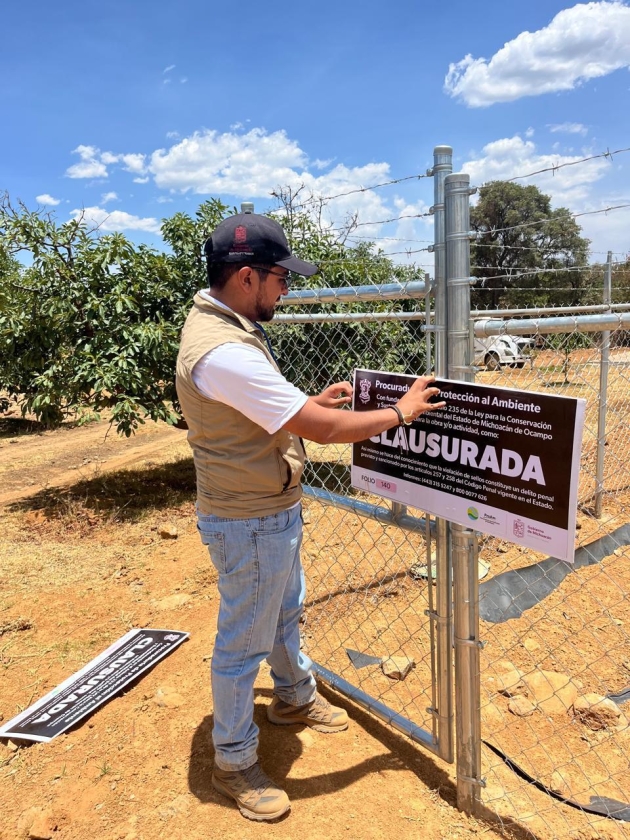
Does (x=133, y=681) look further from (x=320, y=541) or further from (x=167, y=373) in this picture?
(x=167, y=373)

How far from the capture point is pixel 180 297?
21.4 feet

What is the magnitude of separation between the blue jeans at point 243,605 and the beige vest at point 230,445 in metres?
0.07

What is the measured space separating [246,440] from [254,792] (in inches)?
51.0

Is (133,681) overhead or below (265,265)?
below

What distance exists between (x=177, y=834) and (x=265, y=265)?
6.64ft

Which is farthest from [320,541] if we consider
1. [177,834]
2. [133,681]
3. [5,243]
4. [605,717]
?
[5,243]

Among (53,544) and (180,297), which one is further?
(180,297)

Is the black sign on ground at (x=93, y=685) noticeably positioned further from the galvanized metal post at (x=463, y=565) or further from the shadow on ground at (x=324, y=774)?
the galvanized metal post at (x=463, y=565)

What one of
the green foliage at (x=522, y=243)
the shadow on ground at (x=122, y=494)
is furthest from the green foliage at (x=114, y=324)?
the green foliage at (x=522, y=243)

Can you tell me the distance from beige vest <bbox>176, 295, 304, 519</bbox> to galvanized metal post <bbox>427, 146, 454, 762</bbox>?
1.83 feet

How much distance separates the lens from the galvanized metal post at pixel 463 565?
1.85 meters

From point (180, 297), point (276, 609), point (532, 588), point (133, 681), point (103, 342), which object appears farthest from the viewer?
point (180, 297)

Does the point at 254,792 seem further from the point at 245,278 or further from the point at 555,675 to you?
the point at 245,278

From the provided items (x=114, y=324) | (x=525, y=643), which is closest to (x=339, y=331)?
(x=114, y=324)
